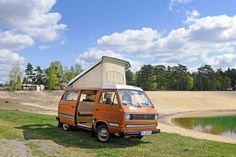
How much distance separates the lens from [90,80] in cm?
1534

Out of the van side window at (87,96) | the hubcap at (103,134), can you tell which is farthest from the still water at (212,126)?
the hubcap at (103,134)

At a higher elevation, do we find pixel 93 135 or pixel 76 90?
pixel 76 90

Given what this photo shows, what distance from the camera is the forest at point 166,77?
10900cm

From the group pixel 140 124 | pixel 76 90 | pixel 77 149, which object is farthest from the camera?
pixel 76 90

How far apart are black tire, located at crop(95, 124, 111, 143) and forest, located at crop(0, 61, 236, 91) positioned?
88.9m

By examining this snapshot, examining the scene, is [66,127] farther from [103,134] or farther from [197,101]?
[197,101]

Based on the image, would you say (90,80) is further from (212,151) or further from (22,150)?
(212,151)

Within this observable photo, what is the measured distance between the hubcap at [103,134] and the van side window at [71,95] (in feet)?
9.00

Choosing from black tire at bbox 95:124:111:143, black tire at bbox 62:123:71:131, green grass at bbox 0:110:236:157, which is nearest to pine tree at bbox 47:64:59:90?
black tire at bbox 62:123:71:131

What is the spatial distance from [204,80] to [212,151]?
11906cm

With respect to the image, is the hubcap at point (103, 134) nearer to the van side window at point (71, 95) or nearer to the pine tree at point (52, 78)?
the van side window at point (71, 95)

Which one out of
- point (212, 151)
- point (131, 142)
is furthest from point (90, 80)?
point (212, 151)

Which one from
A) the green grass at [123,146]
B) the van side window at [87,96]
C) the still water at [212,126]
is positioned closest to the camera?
the green grass at [123,146]

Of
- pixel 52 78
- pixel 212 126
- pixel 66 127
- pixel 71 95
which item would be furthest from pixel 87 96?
pixel 52 78
